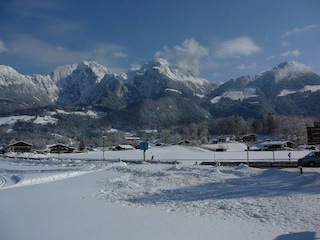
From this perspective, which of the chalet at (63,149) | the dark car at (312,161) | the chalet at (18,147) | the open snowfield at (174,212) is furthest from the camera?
the chalet at (63,149)

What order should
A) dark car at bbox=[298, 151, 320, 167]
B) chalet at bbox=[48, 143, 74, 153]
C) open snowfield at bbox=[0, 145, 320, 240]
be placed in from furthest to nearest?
chalet at bbox=[48, 143, 74, 153], dark car at bbox=[298, 151, 320, 167], open snowfield at bbox=[0, 145, 320, 240]

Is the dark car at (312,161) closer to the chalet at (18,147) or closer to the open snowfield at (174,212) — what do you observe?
the open snowfield at (174,212)

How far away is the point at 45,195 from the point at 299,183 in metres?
17.0

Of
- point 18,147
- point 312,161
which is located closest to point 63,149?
point 18,147

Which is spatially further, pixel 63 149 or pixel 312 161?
pixel 63 149

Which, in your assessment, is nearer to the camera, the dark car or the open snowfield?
the open snowfield

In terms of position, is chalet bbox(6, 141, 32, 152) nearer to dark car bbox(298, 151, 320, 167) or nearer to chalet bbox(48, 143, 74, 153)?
chalet bbox(48, 143, 74, 153)

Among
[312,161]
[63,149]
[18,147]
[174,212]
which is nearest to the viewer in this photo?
[174,212]

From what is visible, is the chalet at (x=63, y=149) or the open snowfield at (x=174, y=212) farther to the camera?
the chalet at (x=63, y=149)

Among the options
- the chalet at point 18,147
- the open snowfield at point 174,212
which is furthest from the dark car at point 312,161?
the chalet at point 18,147

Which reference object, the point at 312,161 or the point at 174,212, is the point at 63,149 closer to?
the point at 312,161

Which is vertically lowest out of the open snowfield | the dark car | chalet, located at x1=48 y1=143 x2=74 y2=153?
the open snowfield

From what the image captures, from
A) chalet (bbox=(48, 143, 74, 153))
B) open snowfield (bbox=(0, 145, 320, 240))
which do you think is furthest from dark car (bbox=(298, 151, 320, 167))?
chalet (bbox=(48, 143, 74, 153))

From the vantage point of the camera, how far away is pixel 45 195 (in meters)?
24.0
